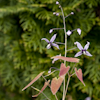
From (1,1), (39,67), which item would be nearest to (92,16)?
(39,67)

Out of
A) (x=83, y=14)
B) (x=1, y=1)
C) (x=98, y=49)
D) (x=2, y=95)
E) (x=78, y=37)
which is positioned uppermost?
(x=1, y=1)

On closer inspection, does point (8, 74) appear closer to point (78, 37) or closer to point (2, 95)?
point (2, 95)

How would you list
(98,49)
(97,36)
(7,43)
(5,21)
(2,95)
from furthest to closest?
(2,95)
(7,43)
(5,21)
(97,36)
(98,49)

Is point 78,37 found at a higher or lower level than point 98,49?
higher

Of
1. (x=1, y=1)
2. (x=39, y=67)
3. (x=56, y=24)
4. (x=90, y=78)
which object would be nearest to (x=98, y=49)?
(x=90, y=78)

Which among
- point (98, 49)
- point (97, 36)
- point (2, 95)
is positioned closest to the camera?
point (98, 49)

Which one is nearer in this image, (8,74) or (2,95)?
(8,74)
